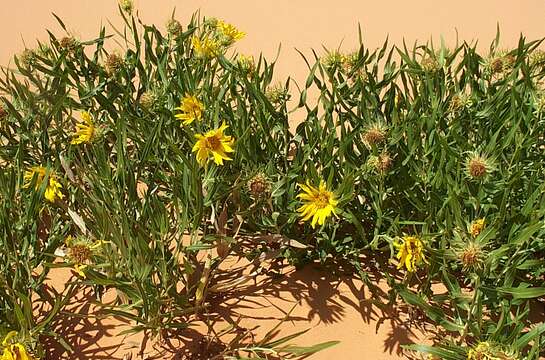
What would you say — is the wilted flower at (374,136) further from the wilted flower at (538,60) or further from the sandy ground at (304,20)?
the sandy ground at (304,20)

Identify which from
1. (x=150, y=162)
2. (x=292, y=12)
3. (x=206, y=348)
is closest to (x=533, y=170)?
(x=206, y=348)

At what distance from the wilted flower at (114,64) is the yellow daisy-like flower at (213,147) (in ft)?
2.42

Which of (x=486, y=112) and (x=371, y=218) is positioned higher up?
(x=486, y=112)

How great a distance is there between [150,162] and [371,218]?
0.77 meters

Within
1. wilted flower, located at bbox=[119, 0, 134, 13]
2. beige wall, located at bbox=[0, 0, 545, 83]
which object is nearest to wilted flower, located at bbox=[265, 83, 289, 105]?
wilted flower, located at bbox=[119, 0, 134, 13]

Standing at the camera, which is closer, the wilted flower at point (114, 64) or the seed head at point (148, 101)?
the seed head at point (148, 101)

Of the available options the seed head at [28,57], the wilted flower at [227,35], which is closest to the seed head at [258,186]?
the wilted flower at [227,35]

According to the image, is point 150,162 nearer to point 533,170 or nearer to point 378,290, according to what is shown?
point 378,290

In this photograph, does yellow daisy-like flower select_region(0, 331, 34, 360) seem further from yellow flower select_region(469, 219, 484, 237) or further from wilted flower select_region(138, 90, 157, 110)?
yellow flower select_region(469, 219, 484, 237)

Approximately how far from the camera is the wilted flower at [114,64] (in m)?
2.21

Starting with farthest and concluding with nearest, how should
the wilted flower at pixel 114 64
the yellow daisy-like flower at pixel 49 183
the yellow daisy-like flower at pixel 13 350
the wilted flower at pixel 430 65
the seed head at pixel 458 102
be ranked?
the wilted flower at pixel 114 64
the wilted flower at pixel 430 65
the seed head at pixel 458 102
the yellow daisy-like flower at pixel 49 183
the yellow daisy-like flower at pixel 13 350

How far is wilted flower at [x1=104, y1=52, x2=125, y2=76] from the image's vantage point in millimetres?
2213

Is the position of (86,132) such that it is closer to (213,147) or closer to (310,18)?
(213,147)

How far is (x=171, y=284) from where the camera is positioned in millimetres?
1657
